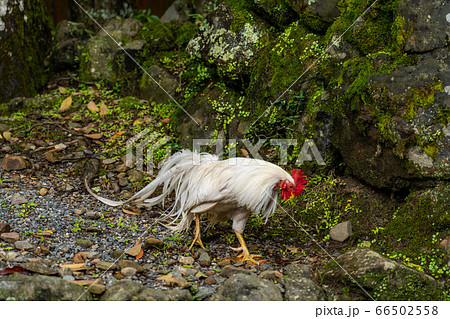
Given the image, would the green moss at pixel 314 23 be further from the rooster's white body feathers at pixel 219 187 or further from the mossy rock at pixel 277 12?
the rooster's white body feathers at pixel 219 187

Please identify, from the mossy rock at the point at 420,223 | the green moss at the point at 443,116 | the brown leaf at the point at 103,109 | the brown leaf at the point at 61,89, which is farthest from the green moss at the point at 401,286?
the brown leaf at the point at 61,89

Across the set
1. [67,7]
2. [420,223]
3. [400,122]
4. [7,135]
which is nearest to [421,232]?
[420,223]

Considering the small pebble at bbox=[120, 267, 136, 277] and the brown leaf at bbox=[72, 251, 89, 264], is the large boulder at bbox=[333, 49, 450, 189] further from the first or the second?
the brown leaf at bbox=[72, 251, 89, 264]

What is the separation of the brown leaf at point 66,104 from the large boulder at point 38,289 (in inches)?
156

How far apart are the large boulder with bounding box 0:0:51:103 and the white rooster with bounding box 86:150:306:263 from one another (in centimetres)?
340

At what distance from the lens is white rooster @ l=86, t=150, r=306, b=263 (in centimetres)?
415

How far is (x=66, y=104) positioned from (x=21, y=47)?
113 centimetres

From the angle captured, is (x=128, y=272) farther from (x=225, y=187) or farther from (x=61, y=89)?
A: (x=61, y=89)

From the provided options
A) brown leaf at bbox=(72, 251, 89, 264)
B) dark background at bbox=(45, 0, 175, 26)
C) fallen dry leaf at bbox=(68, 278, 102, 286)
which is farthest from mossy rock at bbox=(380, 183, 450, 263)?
dark background at bbox=(45, 0, 175, 26)

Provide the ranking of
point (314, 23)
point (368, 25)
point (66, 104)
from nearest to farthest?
point (368, 25) → point (314, 23) → point (66, 104)

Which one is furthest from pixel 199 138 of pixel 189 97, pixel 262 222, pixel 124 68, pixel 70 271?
pixel 70 271

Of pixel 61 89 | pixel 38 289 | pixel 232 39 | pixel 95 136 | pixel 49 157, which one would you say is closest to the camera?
pixel 38 289

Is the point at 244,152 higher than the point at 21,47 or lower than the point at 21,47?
lower

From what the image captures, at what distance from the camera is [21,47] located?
706 cm
